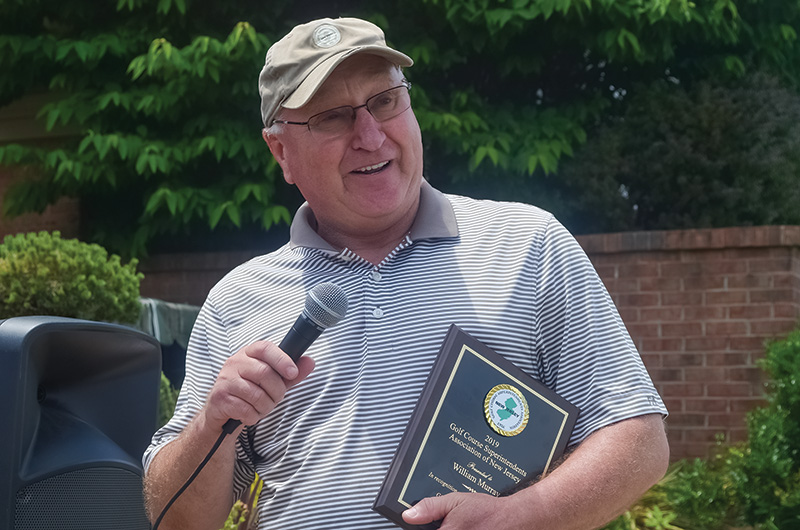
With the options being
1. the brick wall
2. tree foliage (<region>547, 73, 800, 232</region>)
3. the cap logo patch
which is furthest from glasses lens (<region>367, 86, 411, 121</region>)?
tree foliage (<region>547, 73, 800, 232</region>)

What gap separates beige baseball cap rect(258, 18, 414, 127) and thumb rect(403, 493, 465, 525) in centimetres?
86

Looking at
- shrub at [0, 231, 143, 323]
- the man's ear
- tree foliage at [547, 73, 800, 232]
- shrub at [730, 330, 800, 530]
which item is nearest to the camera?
the man's ear

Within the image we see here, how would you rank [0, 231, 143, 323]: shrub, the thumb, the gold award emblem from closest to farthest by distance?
the thumb → the gold award emblem → [0, 231, 143, 323]: shrub

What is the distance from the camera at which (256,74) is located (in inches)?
330

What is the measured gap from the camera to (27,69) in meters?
9.14

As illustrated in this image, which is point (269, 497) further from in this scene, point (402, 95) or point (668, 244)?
point (668, 244)

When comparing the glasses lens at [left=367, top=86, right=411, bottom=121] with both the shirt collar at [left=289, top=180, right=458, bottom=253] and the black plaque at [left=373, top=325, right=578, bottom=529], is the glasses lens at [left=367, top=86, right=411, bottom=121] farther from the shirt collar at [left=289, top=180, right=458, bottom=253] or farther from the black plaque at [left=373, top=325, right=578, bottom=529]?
the black plaque at [left=373, top=325, right=578, bottom=529]

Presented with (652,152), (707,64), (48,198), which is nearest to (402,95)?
(652,152)

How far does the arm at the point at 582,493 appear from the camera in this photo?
61.8 inches

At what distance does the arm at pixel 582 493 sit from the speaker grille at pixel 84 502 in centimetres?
95

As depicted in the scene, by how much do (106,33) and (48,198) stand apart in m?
1.63

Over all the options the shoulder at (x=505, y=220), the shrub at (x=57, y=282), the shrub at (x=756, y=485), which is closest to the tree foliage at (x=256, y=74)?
the shrub at (x=57, y=282)

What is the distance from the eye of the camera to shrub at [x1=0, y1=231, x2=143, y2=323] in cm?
614

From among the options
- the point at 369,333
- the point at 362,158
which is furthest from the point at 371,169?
the point at 369,333
